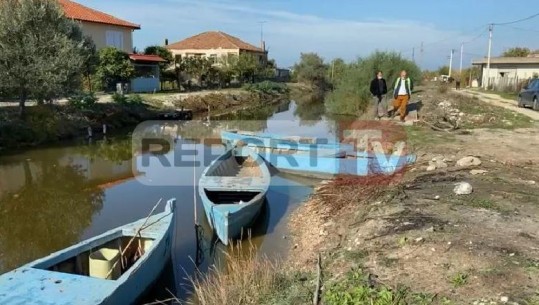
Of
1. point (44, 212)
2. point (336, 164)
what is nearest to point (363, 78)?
point (336, 164)

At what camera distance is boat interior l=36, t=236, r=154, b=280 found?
21.7 feet

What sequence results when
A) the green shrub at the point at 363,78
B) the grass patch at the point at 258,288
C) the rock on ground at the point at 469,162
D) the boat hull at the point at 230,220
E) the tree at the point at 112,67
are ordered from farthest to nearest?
the tree at the point at 112,67, the green shrub at the point at 363,78, the rock on ground at the point at 469,162, the boat hull at the point at 230,220, the grass patch at the point at 258,288

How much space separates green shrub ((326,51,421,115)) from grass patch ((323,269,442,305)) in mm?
22775

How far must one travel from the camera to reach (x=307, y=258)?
303 inches

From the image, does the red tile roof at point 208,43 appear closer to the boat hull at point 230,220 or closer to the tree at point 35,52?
the tree at point 35,52

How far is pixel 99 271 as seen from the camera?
6.64 m

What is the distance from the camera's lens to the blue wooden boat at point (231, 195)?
8734 millimetres

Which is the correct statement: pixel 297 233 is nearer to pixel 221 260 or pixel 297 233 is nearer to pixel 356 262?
pixel 221 260

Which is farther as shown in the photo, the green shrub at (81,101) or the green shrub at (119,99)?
the green shrub at (119,99)

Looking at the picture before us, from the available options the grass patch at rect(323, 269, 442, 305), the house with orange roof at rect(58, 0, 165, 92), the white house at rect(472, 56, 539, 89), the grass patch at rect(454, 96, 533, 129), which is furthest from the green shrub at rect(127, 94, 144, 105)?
the white house at rect(472, 56, 539, 89)

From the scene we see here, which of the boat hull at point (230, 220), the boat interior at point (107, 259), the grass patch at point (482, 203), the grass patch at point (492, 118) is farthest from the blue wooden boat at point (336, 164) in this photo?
the boat interior at point (107, 259)

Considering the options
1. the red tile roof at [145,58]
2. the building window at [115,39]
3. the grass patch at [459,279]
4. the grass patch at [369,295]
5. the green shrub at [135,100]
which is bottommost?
the grass patch at [369,295]

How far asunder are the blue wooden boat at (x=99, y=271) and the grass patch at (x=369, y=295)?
2.63m

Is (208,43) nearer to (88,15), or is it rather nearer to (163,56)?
(163,56)
